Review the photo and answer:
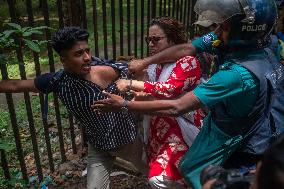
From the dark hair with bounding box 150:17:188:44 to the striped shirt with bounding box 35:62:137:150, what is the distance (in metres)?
0.46

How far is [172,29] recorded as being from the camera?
3316mm

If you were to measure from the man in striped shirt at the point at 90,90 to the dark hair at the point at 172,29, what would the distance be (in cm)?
46

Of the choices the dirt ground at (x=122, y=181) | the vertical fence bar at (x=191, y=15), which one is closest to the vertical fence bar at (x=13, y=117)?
the dirt ground at (x=122, y=181)

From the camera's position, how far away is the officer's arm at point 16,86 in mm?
3043

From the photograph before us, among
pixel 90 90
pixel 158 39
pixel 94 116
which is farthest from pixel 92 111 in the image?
pixel 158 39

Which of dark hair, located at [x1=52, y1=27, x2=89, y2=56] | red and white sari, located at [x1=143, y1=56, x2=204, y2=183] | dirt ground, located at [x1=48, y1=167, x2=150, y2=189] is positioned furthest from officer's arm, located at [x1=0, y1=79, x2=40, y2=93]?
dirt ground, located at [x1=48, y1=167, x2=150, y2=189]

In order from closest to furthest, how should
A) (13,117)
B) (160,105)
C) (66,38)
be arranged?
(160,105) → (66,38) → (13,117)

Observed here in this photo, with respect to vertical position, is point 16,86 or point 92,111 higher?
point 16,86

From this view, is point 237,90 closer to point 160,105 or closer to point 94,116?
point 160,105

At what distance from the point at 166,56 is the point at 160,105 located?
745 millimetres

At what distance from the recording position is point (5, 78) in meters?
3.22

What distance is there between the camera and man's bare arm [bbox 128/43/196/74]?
3199mm

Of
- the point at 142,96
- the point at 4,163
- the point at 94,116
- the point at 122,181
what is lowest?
the point at 122,181

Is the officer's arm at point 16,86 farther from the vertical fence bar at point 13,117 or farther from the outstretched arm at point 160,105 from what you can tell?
the outstretched arm at point 160,105
